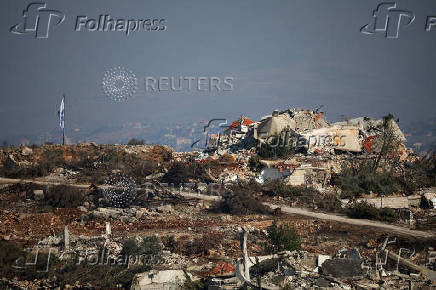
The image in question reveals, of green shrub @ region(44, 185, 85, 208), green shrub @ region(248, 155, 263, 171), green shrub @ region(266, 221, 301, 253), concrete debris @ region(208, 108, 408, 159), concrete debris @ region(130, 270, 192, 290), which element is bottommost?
concrete debris @ region(130, 270, 192, 290)

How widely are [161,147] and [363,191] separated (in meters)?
15.7

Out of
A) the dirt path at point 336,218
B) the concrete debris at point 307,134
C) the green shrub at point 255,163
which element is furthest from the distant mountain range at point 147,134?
the dirt path at point 336,218

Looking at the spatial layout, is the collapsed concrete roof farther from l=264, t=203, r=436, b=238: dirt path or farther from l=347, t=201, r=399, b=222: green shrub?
l=347, t=201, r=399, b=222: green shrub

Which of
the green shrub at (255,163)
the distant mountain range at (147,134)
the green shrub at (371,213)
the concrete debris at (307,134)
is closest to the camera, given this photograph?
the green shrub at (371,213)

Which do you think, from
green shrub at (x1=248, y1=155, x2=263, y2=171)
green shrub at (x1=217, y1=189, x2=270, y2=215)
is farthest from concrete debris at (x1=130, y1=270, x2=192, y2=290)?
green shrub at (x1=248, y1=155, x2=263, y2=171)

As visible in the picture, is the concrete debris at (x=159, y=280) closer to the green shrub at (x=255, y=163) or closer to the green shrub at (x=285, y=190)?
the green shrub at (x=285, y=190)

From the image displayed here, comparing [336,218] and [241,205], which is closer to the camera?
[336,218]

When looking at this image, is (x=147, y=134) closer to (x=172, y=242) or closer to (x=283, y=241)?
(x=172, y=242)

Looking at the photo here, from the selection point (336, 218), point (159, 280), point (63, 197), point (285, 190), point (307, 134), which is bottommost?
point (159, 280)

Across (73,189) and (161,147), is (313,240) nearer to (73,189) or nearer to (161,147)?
(73,189)

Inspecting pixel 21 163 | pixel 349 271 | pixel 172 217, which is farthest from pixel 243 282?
pixel 21 163

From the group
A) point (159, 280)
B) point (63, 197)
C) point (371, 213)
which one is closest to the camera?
point (159, 280)

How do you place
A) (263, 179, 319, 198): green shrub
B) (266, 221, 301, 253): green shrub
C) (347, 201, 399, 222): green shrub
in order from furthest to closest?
(263, 179, 319, 198): green shrub, (347, 201, 399, 222): green shrub, (266, 221, 301, 253): green shrub

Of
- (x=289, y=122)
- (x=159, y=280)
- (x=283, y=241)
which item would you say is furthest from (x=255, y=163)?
(x=159, y=280)
